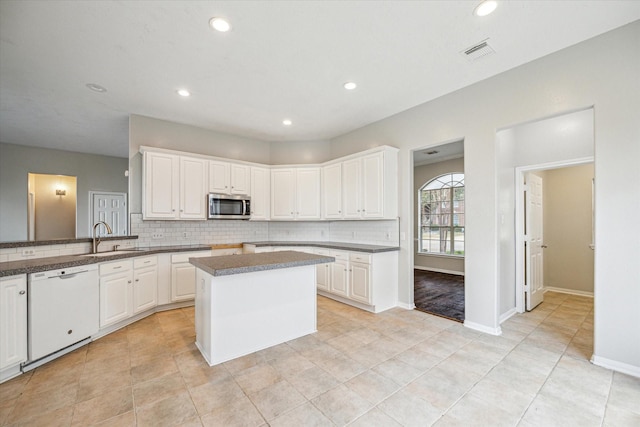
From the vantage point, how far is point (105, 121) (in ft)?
15.1

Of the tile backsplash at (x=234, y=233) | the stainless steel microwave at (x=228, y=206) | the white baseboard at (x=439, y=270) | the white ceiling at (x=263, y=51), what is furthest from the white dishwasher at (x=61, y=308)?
the white baseboard at (x=439, y=270)

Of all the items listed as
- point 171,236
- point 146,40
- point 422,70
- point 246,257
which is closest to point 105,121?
point 171,236

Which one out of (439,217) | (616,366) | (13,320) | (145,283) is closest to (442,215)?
(439,217)

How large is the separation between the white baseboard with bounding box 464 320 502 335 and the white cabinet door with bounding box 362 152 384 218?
180 cm

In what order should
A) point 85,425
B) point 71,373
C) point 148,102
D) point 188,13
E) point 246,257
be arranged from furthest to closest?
point 148,102, point 246,257, point 71,373, point 188,13, point 85,425

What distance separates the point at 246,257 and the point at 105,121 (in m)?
3.86

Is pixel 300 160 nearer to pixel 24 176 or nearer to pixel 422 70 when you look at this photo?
pixel 422 70

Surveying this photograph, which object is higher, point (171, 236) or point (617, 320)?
point (171, 236)

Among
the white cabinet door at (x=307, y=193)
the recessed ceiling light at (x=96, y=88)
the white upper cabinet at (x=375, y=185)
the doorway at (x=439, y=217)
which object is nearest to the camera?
the recessed ceiling light at (x=96, y=88)

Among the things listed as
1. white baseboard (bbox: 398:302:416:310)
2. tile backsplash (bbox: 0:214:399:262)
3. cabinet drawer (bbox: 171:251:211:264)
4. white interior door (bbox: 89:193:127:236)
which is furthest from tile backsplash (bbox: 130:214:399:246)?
white interior door (bbox: 89:193:127:236)

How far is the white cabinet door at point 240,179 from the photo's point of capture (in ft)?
16.1

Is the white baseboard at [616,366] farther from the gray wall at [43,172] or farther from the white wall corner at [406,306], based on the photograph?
the gray wall at [43,172]

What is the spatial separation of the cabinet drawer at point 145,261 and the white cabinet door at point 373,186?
3.19m

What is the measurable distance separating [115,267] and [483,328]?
4.49 m
